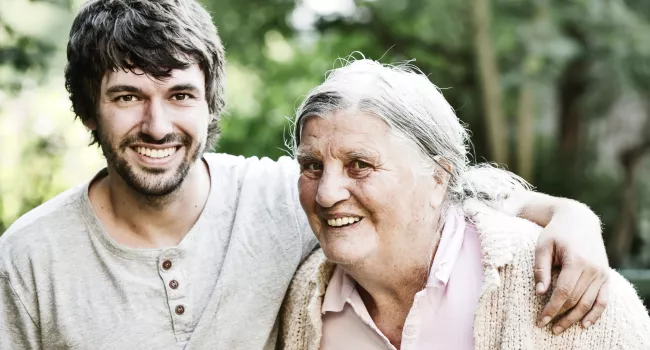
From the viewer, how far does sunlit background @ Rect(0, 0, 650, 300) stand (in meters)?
4.66

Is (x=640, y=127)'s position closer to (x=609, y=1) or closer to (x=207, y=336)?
(x=609, y=1)

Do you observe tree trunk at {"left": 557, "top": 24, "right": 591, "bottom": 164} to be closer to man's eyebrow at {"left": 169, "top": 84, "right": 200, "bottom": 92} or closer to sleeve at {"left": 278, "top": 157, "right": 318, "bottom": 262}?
sleeve at {"left": 278, "top": 157, "right": 318, "bottom": 262}

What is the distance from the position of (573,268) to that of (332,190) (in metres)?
0.65

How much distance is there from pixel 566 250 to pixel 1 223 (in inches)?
145

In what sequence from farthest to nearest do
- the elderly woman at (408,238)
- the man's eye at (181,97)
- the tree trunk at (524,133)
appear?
the tree trunk at (524,133) < the man's eye at (181,97) < the elderly woman at (408,238)

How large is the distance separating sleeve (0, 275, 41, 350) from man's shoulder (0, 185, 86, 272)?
0.23 feet

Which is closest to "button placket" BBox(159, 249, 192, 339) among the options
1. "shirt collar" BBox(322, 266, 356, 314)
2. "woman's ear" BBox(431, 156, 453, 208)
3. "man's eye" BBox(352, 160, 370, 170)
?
"shirt collar" BBox(322, 266, 356, 314)

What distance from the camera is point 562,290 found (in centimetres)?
189

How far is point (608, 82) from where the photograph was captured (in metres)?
6.07

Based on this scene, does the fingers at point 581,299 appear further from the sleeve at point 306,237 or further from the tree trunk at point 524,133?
the tree trunk at point 524,133

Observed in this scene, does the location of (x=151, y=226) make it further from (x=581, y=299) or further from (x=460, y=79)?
(x=460, y=79)

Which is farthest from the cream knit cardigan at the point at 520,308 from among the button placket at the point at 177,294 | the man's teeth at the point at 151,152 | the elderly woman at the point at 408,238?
the man's teeth at the point at 151,152

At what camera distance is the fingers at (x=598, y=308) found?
1896mm

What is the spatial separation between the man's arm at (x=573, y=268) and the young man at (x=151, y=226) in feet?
0.04
